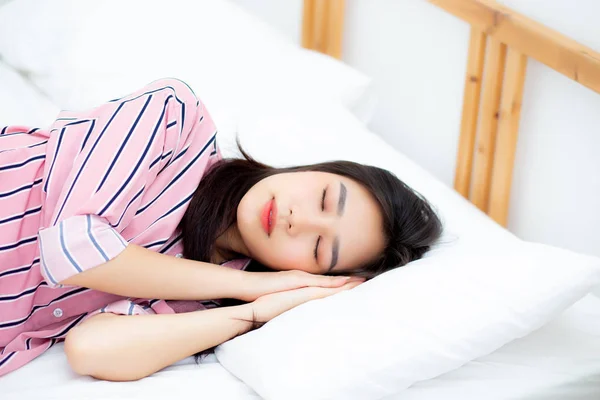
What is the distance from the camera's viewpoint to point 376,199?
1186 millimetres

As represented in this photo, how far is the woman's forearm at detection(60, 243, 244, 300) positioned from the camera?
102cm

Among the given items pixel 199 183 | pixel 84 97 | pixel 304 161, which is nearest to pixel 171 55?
pixel 84 97

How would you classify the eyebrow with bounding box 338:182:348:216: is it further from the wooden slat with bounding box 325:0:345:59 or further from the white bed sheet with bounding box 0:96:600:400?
the wooden slat with bounding box 325:0:345:59

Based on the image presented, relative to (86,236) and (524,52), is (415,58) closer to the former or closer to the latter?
(524,52)

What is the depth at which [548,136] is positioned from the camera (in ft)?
4.80

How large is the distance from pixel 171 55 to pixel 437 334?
41.7 inches

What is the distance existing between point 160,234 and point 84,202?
19 centimetres

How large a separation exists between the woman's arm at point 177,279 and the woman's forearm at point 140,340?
48mm

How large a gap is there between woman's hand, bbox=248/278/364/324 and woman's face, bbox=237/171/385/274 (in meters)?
0.06

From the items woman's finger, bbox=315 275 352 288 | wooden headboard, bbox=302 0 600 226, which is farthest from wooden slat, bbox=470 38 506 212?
woman's finger, bbox=315 275 352 288

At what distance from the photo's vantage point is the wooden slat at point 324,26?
6.81 ft

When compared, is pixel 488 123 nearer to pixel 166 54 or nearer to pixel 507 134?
pixel 507 134

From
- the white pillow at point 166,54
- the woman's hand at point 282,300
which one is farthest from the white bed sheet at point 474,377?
the white pillow at point 166,54

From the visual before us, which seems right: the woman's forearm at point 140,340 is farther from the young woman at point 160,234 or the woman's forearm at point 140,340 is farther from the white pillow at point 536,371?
the white pillow at point 536,371
